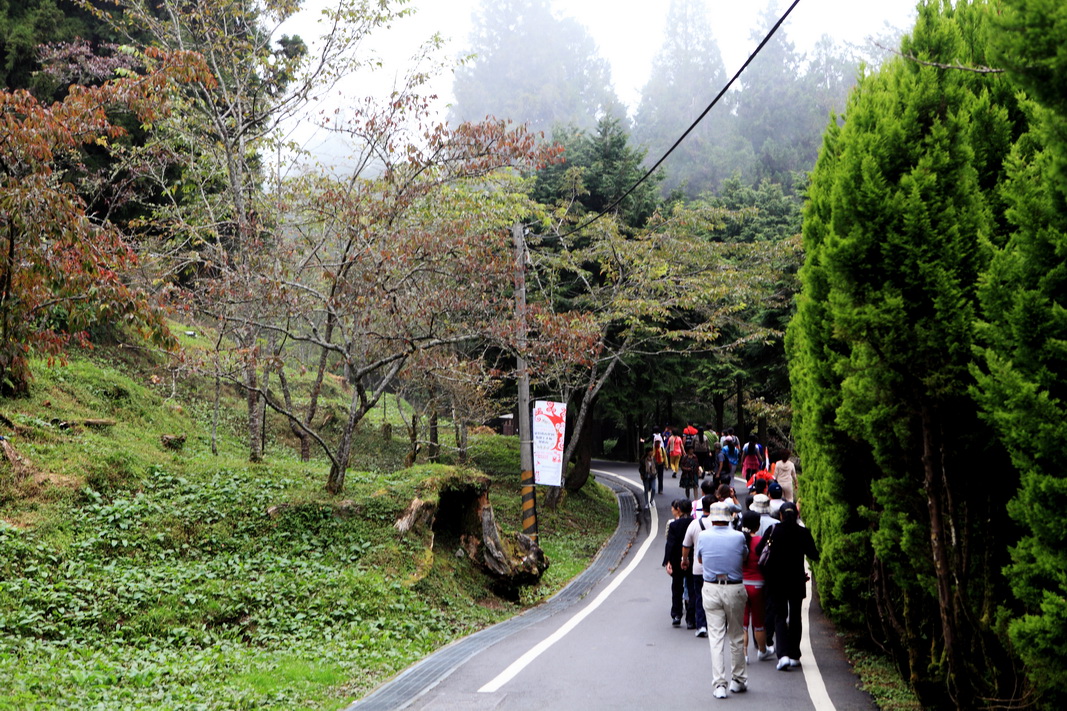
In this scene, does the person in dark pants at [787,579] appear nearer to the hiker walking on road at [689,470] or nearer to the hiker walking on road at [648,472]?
the hiker walking on road at [689,470]

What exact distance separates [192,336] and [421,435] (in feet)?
26.8

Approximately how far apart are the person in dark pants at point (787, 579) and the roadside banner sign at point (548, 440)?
954 cm

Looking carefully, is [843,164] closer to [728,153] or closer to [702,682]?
[702,682]

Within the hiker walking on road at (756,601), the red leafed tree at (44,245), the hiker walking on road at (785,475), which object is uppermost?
the red leafed tree at (44,245)

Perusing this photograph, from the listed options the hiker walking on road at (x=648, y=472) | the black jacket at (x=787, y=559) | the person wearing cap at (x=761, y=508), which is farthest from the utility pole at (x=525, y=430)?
the hiker walking on road at (x=648, y=472)

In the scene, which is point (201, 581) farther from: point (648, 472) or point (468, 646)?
point (648, 472)

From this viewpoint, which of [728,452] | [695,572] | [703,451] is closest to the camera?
[695,572]

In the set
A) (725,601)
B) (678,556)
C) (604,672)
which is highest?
(725,601)

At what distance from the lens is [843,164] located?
7.04 meters

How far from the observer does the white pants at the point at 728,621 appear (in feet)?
24.7

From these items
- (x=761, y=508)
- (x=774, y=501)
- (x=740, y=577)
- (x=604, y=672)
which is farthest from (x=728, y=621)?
(x=774, y=501)

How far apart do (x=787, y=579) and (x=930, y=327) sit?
377 centimetres

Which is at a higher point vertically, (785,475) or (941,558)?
(941,558)

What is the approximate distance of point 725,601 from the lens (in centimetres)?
759
